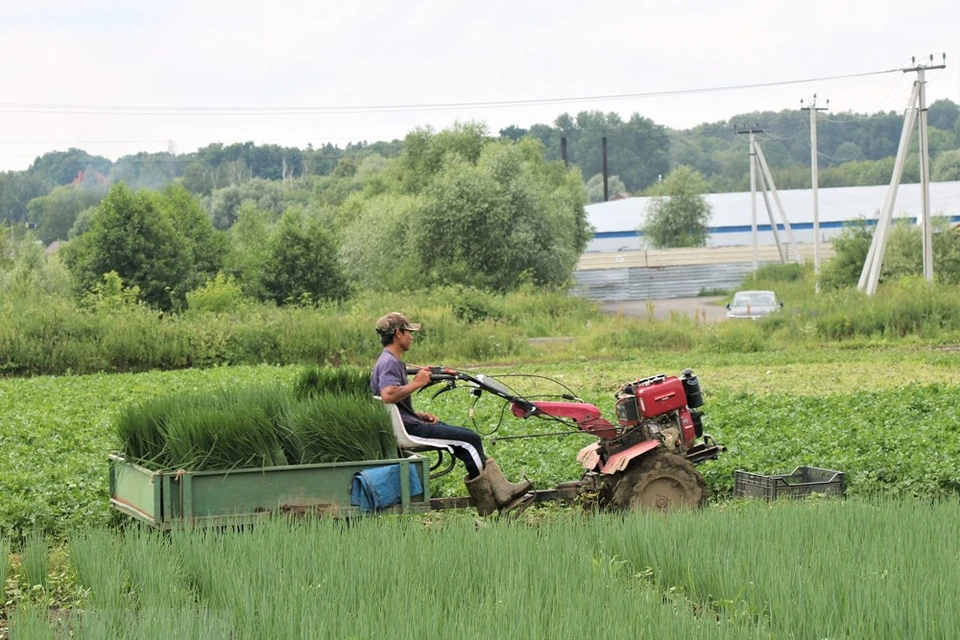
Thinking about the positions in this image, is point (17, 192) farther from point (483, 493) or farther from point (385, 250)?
point (483, 493)

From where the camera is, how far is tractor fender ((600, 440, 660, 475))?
386 inches

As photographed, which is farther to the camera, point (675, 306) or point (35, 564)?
point (675, 306)

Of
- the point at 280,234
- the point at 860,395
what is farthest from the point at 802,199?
the point at 860,395

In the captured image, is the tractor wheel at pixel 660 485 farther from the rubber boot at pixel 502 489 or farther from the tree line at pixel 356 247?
the tree line at pixel 356 247

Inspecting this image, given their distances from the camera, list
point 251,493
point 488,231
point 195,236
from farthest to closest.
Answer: point 195,236, point 488,231, point 251,493

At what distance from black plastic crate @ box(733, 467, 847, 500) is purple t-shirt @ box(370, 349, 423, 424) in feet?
10.3

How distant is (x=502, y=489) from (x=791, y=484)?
268cm

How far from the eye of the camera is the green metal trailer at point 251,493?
344 inches

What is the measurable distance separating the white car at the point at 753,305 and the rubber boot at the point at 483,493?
3300 cm

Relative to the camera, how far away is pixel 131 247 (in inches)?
1909

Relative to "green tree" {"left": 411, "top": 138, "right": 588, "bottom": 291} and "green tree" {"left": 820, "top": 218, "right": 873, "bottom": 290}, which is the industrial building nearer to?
"green tree" {"left": 820, "top": 218, "right": 873, "bottom": 290}

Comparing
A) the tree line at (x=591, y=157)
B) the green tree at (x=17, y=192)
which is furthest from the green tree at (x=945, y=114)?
the green tree at (x=17, y=192)

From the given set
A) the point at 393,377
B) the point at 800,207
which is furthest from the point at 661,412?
the point at 800,207

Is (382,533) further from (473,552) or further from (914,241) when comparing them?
(914,241)
